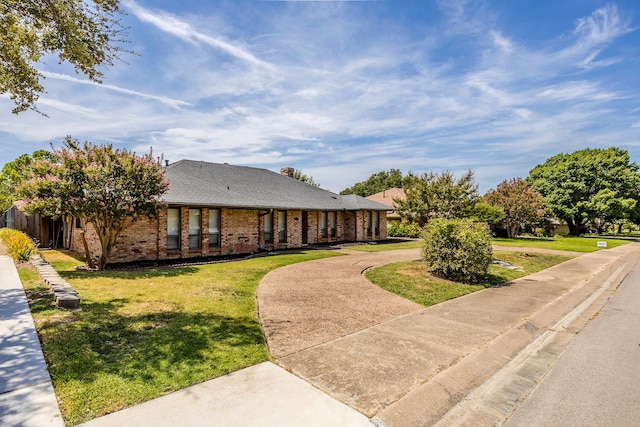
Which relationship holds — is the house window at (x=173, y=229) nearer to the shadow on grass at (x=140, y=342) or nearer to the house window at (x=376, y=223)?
the shadow on grass at (x=140, y=342)

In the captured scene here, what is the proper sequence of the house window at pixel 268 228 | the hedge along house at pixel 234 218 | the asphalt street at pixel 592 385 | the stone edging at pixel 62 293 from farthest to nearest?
1. the house window at pixel 268 228
2. the hedge along house at pixel 234 218
3. the stone edging at pixel 62 293
4. the asphalt street at pixel 592 385

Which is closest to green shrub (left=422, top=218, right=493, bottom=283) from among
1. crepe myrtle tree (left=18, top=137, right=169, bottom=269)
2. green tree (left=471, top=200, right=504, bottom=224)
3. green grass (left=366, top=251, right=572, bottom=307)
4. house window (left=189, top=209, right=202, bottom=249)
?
green grass (left=366, top=251, right=572, bottom=307)

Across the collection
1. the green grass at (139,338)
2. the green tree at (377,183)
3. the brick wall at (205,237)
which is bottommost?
the green grass at (139,338)

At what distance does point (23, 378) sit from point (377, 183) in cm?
7308

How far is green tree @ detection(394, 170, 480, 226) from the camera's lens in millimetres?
14023

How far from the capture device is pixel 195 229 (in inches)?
580

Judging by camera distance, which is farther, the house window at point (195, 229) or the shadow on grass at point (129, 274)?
the house window at point (195, 229)

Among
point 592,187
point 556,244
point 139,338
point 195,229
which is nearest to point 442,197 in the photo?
point 195,229

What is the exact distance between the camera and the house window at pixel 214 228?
15.2 meters

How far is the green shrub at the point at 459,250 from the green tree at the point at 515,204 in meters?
24.7

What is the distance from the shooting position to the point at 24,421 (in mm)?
2969

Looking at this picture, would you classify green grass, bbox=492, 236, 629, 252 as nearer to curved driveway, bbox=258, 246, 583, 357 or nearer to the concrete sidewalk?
curved driveway, bbox=258, 246, 583, 357

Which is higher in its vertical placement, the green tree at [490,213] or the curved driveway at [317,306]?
the green tree at [490,213]

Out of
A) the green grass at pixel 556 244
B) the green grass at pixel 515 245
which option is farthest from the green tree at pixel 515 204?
the green grass at pixel 515 245
